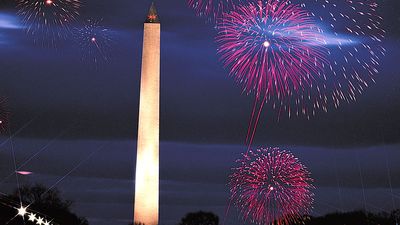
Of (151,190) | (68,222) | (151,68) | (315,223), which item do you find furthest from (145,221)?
(315,223)

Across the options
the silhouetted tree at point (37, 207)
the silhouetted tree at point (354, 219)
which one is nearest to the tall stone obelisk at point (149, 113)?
the silhouetted tree at point (37, 207)

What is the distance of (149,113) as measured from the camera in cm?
8169

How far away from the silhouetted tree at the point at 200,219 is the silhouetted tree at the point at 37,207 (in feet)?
51.1

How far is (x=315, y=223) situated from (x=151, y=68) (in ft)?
90.8

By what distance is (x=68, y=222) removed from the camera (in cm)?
8788

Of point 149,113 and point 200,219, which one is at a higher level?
point 149,113

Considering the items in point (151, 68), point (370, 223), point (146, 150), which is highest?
point (151, 68)

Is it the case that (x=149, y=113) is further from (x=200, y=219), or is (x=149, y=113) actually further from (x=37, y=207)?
(x=200, y=219)

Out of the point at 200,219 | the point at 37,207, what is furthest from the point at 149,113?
the point at 200,219

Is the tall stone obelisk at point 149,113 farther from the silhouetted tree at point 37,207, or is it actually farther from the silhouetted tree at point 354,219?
the silhouetted tree at point 354,219

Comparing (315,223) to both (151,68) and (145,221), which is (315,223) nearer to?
(145,221)

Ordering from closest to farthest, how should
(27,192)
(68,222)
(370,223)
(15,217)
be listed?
1. (15,217)
2. (68,222)
3. (370,223)
4. (27,192)

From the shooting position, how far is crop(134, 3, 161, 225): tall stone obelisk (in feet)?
268

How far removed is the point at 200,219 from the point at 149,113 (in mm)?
32311
